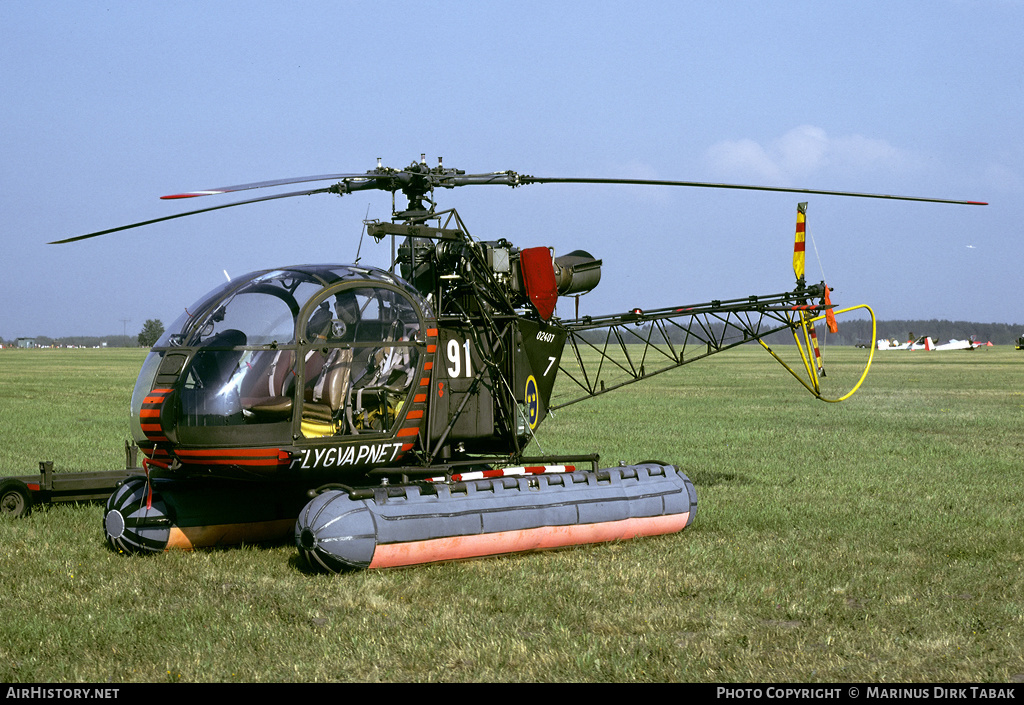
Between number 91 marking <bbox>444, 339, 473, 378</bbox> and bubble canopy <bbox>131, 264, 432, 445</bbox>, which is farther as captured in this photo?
number 91 marking <bbox>444, 339, 473, 378</bbox>

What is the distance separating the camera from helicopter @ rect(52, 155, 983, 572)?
7.81 m

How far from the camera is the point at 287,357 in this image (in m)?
7.98

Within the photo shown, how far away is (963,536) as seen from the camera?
30.6ft

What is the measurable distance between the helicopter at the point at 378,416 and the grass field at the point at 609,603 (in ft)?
0.95

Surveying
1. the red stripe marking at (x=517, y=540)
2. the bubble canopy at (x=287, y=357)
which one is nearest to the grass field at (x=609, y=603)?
the red stripe marking at (x=517, y=540)

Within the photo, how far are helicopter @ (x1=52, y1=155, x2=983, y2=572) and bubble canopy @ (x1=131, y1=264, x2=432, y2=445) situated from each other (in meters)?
0.02

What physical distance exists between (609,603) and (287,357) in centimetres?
328

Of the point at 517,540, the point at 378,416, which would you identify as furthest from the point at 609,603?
the point at 378,416

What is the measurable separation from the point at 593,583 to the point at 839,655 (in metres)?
2.18

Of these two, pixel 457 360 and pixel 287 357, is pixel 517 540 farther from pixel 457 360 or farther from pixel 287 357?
pixel 287 357

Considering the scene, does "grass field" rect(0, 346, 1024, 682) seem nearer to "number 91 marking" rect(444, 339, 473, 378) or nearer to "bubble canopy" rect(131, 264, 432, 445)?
"bubble canopy" rect(131, 264, 432, 445)

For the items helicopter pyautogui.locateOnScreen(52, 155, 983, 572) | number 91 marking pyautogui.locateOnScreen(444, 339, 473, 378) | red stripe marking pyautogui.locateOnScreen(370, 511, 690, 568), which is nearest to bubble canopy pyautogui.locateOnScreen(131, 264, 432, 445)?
helicopter pyautogui.locateOnScreen(52, 155, 983, 572)
